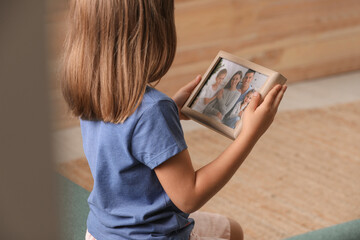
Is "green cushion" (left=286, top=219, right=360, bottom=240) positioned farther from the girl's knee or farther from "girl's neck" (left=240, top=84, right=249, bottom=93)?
"girl's neck" (left=240, top=84, right=249, bottom=93)

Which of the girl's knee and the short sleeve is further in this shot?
the girl's knee

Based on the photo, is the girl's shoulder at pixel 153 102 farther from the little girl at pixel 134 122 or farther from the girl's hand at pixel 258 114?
the girl's hand at pixel 258 114

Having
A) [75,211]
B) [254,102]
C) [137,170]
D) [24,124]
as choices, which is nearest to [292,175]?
[75,211]

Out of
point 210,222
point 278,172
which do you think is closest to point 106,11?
point 210,222

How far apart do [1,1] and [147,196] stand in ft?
2.83

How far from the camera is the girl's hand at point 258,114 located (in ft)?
3.41

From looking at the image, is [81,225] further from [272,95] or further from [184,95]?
[272,95]

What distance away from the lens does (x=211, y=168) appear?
1003 mm

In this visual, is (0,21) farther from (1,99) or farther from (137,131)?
(137,131)

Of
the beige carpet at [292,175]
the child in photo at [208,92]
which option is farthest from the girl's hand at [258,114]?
the beige carpet at [292,175]

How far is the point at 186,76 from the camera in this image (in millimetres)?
3229

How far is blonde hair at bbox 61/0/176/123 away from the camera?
0.94 metres

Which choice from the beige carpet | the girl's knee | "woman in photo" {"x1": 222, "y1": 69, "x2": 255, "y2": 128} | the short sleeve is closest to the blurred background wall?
the short sleeve

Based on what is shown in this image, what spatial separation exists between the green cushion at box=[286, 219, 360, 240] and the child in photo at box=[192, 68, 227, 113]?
1.08 feet
